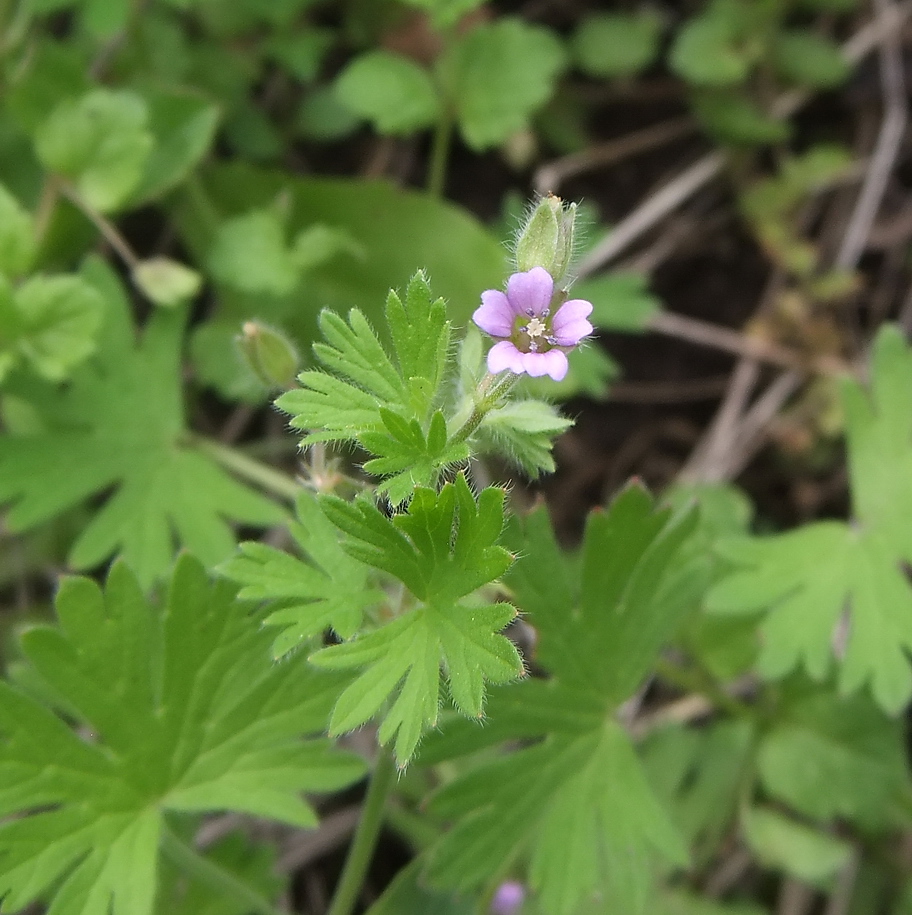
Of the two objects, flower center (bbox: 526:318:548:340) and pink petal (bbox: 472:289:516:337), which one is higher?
pink petal (bbox: 472:289:516:337)

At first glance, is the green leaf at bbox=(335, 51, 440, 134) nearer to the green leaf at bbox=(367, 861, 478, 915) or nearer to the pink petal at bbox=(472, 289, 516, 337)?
the pink petal at bbox=(472, 289, 516, 337)

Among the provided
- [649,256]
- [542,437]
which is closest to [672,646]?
[649,256]

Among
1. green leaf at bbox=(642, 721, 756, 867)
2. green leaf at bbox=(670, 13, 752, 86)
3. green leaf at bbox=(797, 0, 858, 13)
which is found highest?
green leaf at bbox=(797, 0, 858, 13)

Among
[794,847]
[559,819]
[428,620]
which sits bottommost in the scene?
[794,847]

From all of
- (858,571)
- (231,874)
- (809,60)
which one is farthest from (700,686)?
(809,60)

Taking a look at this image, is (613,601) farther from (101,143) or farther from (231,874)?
(101,143)

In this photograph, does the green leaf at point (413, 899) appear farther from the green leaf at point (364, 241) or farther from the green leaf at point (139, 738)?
the green leaf at point (364, 241)

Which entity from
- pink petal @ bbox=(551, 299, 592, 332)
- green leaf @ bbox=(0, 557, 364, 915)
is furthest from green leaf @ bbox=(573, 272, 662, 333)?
green leaf @ bbox=(0, 557, 364, 915)
